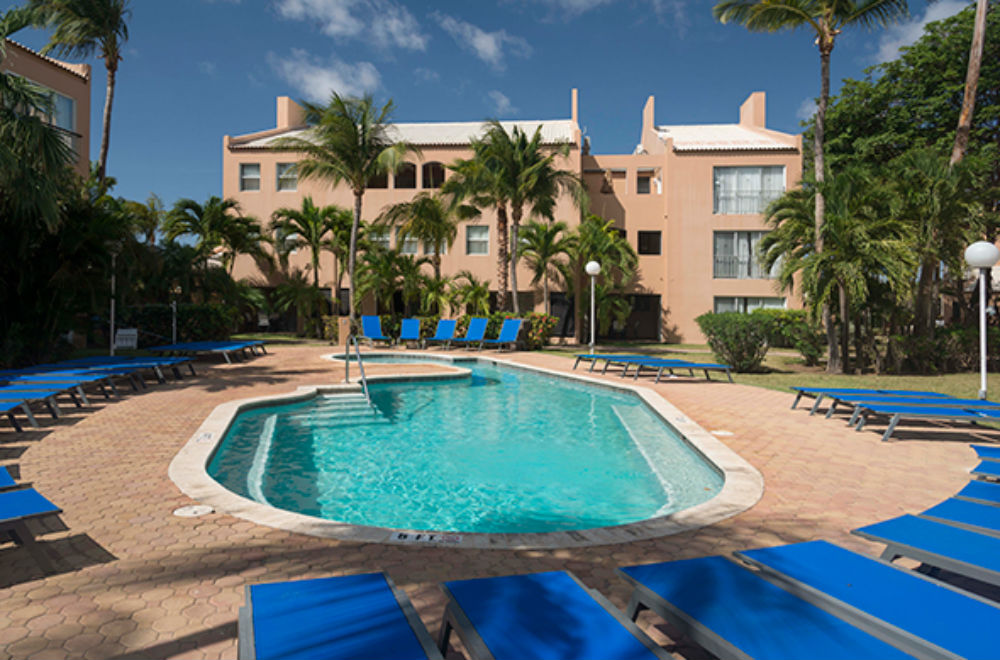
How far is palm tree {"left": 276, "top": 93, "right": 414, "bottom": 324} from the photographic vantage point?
17.9 metres

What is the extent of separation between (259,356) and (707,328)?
12.3m

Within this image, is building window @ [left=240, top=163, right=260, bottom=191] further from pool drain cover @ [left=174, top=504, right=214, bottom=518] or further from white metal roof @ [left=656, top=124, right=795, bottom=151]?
pool drain cover @ [left=174, top=504, right=214, bottom=518]

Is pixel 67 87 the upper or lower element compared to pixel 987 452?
upper

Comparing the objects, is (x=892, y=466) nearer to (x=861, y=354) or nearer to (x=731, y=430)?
(x=731, y=430)

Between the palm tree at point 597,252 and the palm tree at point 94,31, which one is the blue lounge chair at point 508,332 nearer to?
the palm tree at point 597,252

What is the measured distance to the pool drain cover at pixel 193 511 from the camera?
3.85m

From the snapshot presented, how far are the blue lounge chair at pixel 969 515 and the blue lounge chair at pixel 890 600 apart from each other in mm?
941

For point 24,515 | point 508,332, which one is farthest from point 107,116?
point 24,515

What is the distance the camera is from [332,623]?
69.6 inches

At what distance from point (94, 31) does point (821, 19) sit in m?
21.0

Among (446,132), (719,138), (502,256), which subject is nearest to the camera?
(502,256)

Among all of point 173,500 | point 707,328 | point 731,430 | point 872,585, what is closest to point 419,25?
point 707,328

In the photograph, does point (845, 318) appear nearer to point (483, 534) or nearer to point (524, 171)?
point (524, 171)

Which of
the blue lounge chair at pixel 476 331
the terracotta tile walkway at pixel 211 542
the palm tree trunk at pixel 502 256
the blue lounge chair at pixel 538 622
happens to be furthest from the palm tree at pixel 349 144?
the blue lounge chair at pixel 538 622
